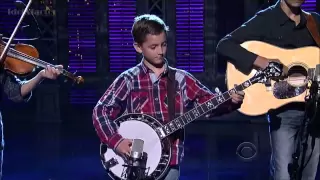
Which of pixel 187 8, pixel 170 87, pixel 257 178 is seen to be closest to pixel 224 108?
pixel 170 87

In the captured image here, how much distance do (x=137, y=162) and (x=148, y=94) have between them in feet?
1.43

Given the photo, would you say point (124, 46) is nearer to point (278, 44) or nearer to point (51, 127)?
point (51, 127)

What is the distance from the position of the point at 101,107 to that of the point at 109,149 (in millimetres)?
277

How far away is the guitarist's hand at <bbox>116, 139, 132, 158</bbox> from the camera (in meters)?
3.42

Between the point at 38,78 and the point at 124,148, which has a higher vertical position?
the point at 38,78

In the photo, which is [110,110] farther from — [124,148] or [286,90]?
[286,90]

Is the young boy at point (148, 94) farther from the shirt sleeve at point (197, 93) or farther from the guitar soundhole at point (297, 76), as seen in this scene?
the guitar soundhole at point (297, 76)

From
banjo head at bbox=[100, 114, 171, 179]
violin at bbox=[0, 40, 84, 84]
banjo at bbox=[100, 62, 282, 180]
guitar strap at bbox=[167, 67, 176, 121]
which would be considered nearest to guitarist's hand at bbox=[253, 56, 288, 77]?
banjo at bbox=[100, 62, 282, 180]

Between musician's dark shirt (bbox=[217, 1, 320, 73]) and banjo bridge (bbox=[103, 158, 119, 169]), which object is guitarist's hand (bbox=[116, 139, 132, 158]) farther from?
musician's dark shirt (bbox=[217, 1, 320, 73])

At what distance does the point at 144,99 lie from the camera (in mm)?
3488

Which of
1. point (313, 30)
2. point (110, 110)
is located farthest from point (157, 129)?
point (313, 30)

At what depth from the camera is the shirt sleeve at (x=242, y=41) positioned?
12.2 ft

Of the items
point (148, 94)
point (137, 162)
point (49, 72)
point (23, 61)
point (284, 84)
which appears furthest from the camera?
point (23, 61)

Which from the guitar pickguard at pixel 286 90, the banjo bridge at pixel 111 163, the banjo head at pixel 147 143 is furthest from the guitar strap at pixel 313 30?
the banjo bridge at pixel 111 163
